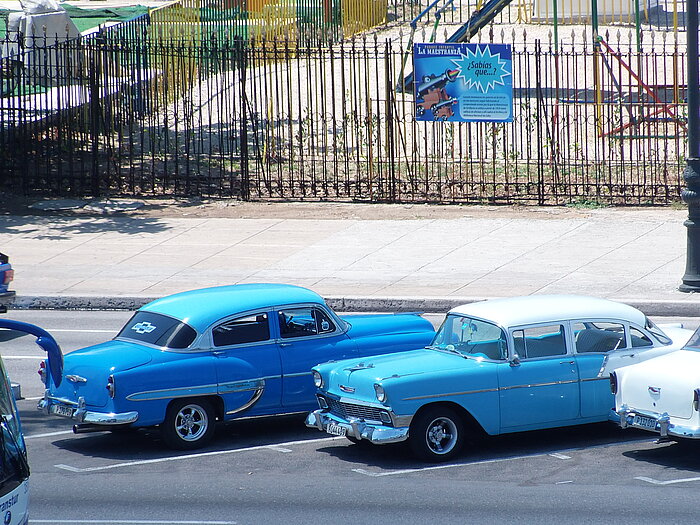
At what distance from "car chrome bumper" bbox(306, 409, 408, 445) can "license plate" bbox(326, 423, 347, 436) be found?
0.06 feet

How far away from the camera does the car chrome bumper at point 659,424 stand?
29.5ft

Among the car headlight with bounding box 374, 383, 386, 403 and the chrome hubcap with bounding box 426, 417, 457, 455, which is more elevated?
the car headlight with bounding box 374, 383, 386, 403

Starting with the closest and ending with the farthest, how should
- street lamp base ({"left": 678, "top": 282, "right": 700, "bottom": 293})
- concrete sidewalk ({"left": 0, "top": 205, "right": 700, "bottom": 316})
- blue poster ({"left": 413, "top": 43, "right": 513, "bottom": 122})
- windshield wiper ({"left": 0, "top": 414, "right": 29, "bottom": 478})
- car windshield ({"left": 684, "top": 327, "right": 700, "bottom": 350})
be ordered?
windshield wiper ({"left": 0, "top": 414, "right": 29, "bottom": 478}) → car windshield ({"left": 684, "top": 327, "right": 700, "bottom": 350}) → street lamp base ({"left": 678, "top": 282, "right": 700, "bottom": 293}) → concrete sidewalk ({"left": 0, "top": 205, "right": 700, "bottom": 316}) → blue poster ({"left": 413, "top": 43, "right": 513, "bottom": 122})

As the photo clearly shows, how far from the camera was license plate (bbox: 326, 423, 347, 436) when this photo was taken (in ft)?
31.7

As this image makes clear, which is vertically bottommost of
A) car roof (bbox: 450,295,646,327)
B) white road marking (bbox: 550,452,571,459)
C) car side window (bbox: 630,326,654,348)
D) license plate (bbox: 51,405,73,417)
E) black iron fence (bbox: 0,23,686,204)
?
white road marking (bbox: 550,452,571,459)

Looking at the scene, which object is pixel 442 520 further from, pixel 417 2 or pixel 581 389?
pixel 417 2

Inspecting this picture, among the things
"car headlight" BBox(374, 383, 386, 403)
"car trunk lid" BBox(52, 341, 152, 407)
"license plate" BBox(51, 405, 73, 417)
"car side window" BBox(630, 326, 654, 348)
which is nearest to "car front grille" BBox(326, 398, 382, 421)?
"car headlight" BBox(374, 383, 386, 403)

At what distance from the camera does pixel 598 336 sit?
10.2m

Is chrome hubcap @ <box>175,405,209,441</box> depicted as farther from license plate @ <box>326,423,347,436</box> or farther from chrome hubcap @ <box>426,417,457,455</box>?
chrome hubcap @ <box>426,417,457,455</box>

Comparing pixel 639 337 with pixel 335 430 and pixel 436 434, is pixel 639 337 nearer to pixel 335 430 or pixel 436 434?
pixel 436 434

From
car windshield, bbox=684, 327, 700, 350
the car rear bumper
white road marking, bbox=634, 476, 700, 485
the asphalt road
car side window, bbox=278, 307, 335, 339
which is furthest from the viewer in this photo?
the car rear bumper

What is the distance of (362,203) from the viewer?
904 inches

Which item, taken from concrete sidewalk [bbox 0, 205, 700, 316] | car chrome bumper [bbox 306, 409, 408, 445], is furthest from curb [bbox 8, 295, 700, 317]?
car chrome bumper [bbox 306, 409, 408, 445]

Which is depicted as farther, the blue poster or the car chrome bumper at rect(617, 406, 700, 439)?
the blue poster
